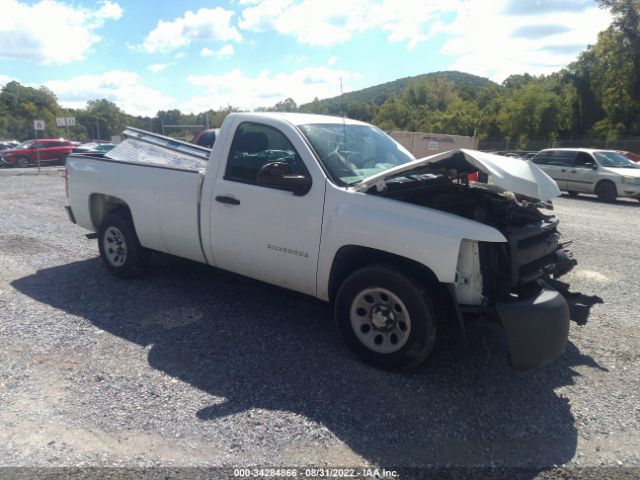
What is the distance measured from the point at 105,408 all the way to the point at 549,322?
3.09 meters

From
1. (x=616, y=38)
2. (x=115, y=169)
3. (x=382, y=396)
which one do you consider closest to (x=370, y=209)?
(x=382, y=396)

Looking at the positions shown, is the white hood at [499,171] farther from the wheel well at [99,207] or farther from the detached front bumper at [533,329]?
the wheel well at [99,207]

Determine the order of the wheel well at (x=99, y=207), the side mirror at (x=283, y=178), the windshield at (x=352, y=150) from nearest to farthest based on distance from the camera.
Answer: the side mirror at (x=283, y=178), the windshield at (x=352, y=150), the wheel well at (x=99, y=207)

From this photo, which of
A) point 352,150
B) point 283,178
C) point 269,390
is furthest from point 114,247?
point 269,390

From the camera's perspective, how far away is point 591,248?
869 centimetres

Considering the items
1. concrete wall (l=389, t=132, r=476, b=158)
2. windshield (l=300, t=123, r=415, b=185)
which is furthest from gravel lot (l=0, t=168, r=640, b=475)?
concrete wall (l=389, t=132, r=476, b=158)

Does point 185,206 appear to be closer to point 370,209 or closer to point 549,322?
point 370,209

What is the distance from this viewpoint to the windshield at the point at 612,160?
17.6 metres

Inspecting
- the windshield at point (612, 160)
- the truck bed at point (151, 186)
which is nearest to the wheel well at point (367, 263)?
the truck bed at point (151, 186)

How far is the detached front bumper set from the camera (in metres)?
3.57

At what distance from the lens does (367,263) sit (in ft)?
14.0

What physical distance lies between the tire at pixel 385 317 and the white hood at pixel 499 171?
760mm

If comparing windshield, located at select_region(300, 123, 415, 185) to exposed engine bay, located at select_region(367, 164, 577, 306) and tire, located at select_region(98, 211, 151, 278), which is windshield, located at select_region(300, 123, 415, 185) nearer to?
exposed engine bay, located at select_region(367, 164, 577, 306)

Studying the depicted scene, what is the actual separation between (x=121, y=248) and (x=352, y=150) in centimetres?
315
